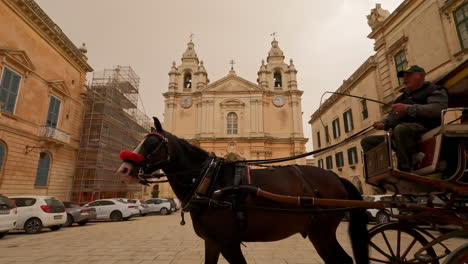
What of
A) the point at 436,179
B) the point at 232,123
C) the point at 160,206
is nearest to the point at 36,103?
the point at 160,206

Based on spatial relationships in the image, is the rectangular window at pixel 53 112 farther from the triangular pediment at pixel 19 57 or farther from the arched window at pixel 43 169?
the triangular pediment at pixel 19 57

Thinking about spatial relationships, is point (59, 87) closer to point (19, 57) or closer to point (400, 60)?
point (19, 57)

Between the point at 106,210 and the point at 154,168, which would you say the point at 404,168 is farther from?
the point at 106,210

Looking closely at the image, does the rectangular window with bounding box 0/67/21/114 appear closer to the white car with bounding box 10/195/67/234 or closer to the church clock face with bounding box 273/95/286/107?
the white car with bounding box 10/195/67/234

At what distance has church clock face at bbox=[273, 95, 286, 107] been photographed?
107 feet

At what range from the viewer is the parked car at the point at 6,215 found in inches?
300

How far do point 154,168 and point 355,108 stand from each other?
62.9ft

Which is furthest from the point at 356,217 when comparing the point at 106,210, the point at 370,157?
the point at 106,210

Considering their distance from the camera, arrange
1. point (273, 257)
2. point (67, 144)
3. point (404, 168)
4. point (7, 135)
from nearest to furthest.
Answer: point (404, 168) < point (273, 257) < point (7, 135) < point (67, 144)

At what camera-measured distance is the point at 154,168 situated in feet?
9.16

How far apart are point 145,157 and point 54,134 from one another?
54.3ft

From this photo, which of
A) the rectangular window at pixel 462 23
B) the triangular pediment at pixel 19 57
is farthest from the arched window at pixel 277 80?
the triangular pediment at pixel 19 57

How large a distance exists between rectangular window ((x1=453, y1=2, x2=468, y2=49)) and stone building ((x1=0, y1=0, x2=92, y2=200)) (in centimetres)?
2084

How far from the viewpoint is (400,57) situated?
501 inches
